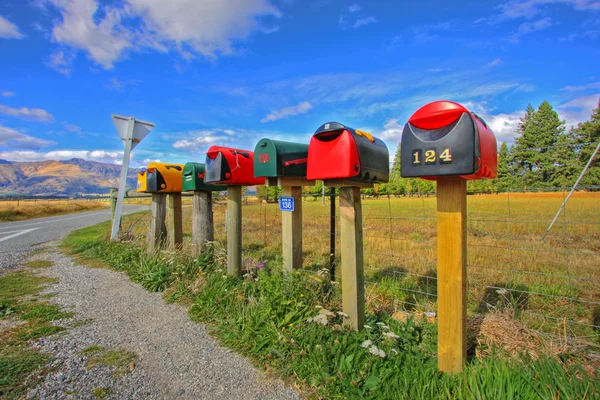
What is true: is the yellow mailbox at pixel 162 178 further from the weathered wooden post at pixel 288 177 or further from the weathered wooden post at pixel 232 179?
the weathered wooden post at pixel 288 177

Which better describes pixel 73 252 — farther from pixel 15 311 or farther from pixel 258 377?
pixel 258 377

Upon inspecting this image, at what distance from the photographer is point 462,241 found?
203cm

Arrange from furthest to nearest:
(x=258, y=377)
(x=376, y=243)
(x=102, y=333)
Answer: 1. (x=376, y=243)
2. (x=102, y=333)
3. (x=258, y=377)

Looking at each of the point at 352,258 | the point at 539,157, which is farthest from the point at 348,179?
the point at 539,157

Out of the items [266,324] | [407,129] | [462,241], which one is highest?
[407,129]

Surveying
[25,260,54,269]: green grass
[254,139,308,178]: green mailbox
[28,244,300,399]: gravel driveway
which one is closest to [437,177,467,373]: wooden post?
[28,244,300,399]: gravel driveway

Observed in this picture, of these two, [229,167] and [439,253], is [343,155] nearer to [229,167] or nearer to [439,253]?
[439,253]

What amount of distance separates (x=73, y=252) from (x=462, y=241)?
8.26m

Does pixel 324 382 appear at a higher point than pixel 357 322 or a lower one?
lower

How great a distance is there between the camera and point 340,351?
2.39 metres

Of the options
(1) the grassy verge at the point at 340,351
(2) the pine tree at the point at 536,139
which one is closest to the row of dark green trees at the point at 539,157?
(2) the pine tree at the point at 536,139

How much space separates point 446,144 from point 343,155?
34.4 inches

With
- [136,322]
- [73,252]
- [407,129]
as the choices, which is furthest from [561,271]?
[73,252]

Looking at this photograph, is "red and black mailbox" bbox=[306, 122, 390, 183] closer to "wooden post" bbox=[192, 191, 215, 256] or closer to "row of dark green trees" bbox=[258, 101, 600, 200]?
"wooden post" bbox=[192, 191, 215, 256]
